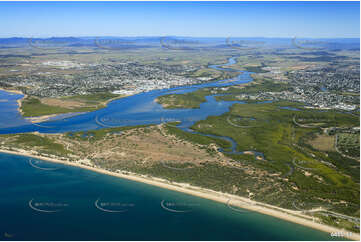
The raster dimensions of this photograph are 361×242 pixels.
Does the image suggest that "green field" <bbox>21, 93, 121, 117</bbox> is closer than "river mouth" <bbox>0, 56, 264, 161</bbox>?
No

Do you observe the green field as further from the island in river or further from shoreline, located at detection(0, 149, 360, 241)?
shoreline, located at detection(0, 149, 360, 241)

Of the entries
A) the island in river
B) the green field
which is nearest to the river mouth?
the island in river

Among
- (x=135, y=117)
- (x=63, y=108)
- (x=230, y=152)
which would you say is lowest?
(x=230, y=152)

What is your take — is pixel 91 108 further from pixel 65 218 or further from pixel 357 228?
pixel 357 228

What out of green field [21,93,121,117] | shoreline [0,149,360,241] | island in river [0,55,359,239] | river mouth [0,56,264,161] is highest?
green field [21,93,121,117]

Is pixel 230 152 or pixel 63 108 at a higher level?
pixel 63 108

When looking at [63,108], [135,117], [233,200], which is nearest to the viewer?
[233,200]

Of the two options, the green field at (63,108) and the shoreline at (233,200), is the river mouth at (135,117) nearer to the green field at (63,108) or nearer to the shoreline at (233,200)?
the green field at (63,108)

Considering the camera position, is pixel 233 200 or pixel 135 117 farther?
pixel 135 117

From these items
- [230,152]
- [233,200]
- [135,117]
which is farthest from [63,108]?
[233,200]

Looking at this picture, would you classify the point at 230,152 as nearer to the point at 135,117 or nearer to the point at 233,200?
the point at 233,200

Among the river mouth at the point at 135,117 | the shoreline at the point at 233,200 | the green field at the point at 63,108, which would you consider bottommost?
the shoreline at the point at 233,200

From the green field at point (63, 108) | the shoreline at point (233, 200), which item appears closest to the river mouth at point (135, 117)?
the green field at point (63, 108)
